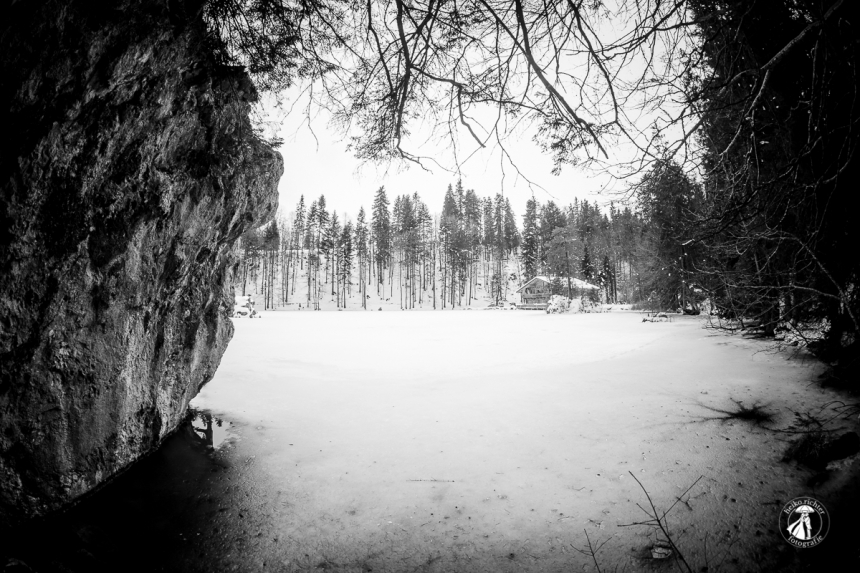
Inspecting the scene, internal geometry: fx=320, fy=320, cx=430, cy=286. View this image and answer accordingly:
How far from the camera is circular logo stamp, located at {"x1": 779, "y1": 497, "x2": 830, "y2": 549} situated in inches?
81.0

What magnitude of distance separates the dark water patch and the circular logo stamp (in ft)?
12.4

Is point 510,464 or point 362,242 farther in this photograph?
point 362,242

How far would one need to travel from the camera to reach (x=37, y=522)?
229cm

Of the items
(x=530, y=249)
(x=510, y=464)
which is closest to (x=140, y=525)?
(x=510, y=464)

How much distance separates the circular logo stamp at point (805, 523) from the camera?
6.75 feet

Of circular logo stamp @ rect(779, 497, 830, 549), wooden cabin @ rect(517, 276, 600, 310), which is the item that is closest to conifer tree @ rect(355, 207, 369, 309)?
wooden cabin @ rect(517, 276, 600, 310)

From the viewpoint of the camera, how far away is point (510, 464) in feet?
10.6

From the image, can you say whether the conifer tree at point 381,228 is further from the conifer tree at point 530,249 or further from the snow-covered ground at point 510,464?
the snow-covered ground at point 510,464

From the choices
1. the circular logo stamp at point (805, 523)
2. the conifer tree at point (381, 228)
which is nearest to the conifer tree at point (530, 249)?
the conifer tree at point (381, 228)

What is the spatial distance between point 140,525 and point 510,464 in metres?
3.13

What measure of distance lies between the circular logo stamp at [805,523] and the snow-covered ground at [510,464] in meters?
0.07

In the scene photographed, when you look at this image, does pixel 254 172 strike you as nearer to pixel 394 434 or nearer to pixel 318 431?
pixel 318 431

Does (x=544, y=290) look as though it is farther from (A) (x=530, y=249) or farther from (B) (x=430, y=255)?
(B) (x=430, y=255)

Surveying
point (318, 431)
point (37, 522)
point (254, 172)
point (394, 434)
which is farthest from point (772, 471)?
point (254, 172)
